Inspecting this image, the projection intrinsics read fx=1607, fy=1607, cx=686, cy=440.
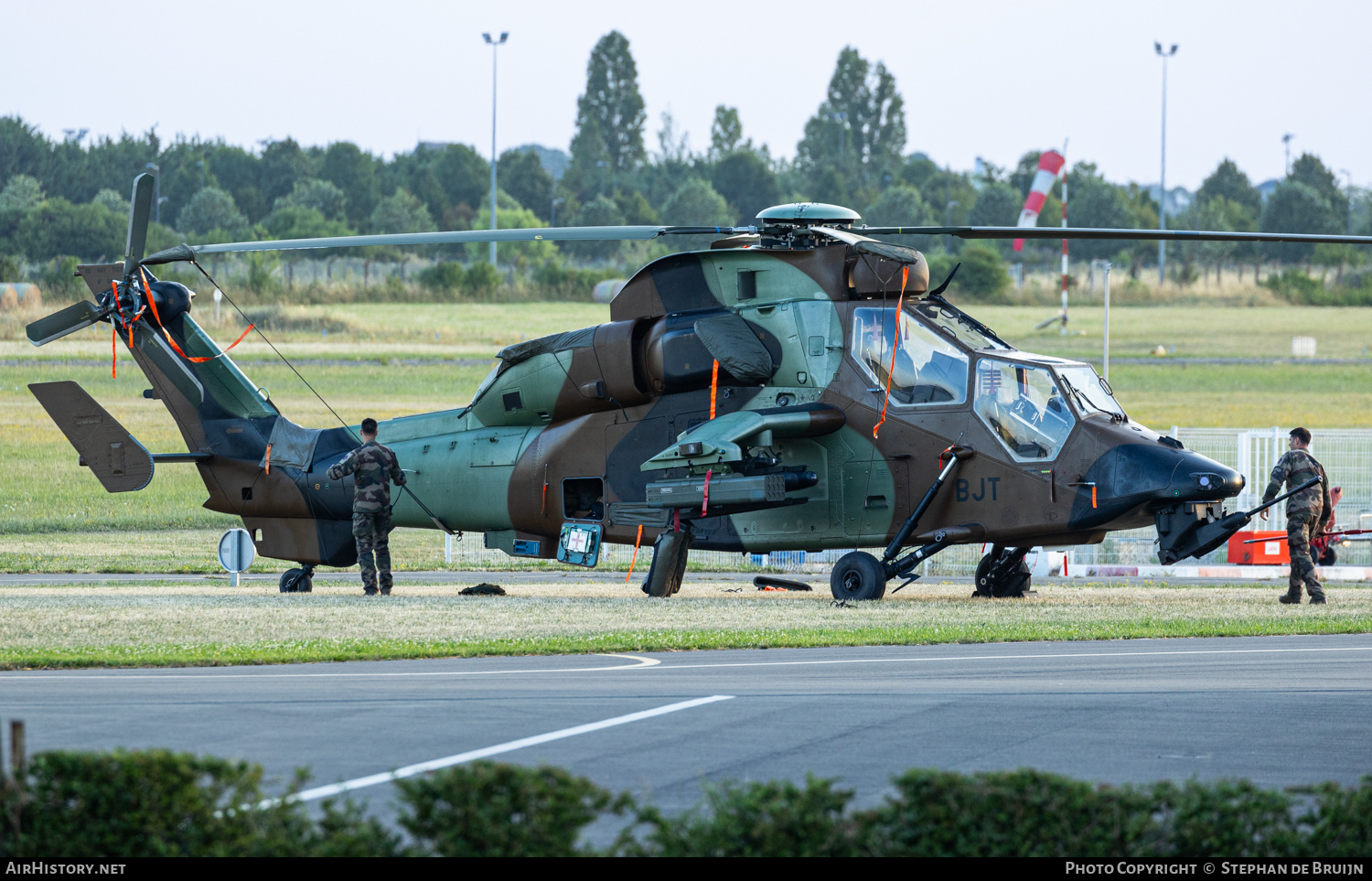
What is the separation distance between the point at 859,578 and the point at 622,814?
12298 millimetres

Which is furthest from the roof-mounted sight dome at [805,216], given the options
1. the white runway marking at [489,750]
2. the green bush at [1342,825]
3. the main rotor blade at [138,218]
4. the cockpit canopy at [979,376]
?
the green bush at [1342,825]

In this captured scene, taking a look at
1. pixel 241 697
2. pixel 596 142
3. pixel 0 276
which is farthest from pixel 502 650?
pixel 596 142

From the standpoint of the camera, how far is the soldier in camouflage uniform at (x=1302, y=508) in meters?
18.5

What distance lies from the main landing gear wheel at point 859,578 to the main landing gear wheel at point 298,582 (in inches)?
280

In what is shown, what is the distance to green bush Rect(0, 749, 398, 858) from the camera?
5.59m

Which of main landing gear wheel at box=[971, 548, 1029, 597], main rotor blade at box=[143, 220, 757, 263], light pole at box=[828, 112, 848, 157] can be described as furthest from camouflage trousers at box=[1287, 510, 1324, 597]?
light pole at box=[828, 112, 848, 157]

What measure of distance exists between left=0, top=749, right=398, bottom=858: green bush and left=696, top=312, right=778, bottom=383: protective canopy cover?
12.6 meters

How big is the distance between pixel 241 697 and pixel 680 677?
312 cm

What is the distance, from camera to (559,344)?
766 inches

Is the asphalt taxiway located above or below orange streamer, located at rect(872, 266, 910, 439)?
below

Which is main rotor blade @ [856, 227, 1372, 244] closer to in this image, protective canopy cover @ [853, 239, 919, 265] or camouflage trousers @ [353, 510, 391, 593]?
protective canopy cover @ [853, 239, 919, 265]

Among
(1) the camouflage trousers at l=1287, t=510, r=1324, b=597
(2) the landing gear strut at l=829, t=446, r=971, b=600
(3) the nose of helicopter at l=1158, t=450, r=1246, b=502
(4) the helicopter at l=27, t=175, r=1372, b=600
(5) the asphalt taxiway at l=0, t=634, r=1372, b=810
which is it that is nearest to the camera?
(5) the asphalt taxiway at l=0, t=634, r=1372, b=810

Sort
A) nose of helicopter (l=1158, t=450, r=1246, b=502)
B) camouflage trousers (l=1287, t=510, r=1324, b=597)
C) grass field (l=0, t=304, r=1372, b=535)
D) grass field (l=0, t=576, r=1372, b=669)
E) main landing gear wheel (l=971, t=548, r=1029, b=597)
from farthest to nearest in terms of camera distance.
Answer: grass field (l=0, t=304, r=1372, b=535)
main landing gear wheel (l=971, t=548, r=1029, b=597)
camouflage trousers (l=1287, t=510, r=1324, b=597)
nose of helicopter (l=1158, t=450, r=1246, b=502)
grass field (l=0, t=576, r=1372, b=669)

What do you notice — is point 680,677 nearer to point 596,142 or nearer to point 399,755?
point 399,755
